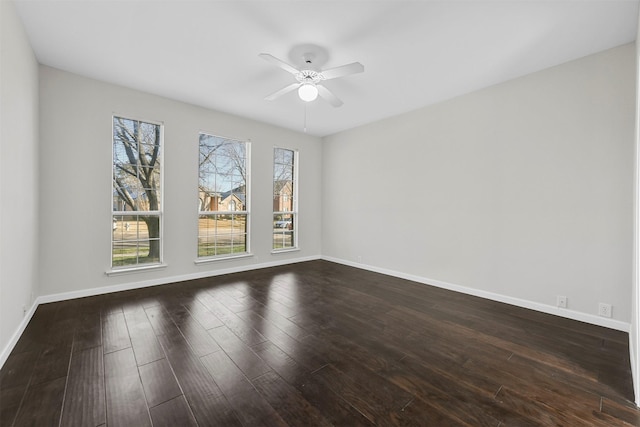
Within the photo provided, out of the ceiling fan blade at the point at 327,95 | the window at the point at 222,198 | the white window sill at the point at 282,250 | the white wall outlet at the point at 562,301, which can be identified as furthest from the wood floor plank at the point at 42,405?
Answer: the white wall outlet at the point at 562,301

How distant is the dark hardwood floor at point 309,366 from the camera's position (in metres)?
1.55

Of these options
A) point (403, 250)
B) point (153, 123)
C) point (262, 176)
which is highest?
point (153, 123)

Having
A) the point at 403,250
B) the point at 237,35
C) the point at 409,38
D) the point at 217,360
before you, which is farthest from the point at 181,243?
the point at 409,38

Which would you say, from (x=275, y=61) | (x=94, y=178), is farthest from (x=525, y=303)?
(x=94, y=178)

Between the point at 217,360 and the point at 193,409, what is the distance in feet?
1.64

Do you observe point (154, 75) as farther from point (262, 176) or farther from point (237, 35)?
point (262, 176)

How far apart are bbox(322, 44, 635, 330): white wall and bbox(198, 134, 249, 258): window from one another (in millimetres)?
2452

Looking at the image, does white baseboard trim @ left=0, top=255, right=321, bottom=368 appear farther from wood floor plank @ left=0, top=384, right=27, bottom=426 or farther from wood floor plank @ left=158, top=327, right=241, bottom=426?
wood floor plank @ left=158, top=327, right=241, bottom=426

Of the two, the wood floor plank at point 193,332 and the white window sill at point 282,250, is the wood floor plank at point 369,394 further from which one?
the white window sill at point 282,250

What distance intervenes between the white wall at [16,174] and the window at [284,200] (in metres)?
3.33

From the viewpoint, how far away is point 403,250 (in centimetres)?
455

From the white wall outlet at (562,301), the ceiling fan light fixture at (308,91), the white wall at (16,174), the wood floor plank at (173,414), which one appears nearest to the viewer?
the wood floor plank at (173,414)

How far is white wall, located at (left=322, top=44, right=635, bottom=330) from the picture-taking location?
2.68 m

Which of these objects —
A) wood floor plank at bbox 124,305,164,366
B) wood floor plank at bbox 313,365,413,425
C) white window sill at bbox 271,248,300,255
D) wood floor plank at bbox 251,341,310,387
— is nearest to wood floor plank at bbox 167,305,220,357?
wood floor plank at bbox 124,305,164,366
